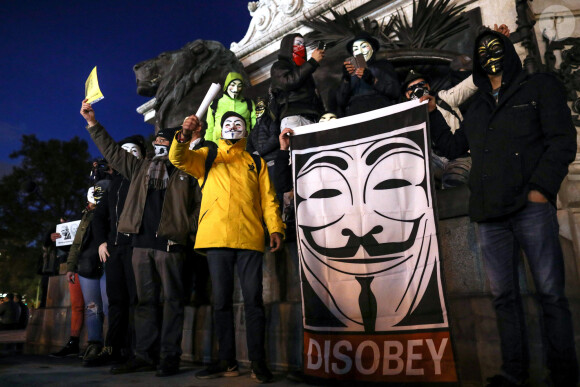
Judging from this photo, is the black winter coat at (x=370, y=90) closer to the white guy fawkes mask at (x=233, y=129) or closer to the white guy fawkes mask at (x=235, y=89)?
the white guy fawkes mask at (x=233, y=129)

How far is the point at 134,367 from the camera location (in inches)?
145

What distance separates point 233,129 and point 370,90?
1.69 metres

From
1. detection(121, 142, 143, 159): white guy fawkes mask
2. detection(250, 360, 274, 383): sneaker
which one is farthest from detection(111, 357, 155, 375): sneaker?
detection(121, 142, 143, 159): white guy fawkes mask

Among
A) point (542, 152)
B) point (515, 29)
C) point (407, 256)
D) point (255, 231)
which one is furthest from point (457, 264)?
point (515, 29)

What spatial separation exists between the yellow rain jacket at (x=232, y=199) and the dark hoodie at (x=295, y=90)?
4.35 ft

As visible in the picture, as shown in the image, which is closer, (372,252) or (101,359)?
(372,252)

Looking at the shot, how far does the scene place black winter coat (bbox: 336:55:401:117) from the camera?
4.63 metres

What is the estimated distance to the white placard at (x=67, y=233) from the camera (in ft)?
22.4

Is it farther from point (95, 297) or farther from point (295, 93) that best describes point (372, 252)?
point (95, 297)

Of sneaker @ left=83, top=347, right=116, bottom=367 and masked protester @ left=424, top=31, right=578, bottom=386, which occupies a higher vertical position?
masked protester @ left=424, top=31, right=578, bottom=386

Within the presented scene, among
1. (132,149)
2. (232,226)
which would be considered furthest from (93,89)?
(232,226)

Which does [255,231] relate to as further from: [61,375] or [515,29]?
[515,29]

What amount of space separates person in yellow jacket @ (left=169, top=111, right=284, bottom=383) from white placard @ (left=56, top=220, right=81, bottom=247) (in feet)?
13.0

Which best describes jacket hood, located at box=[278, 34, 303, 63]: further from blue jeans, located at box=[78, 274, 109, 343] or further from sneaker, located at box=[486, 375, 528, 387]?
sneaker, located at box=[486, 375, 528, 387]
